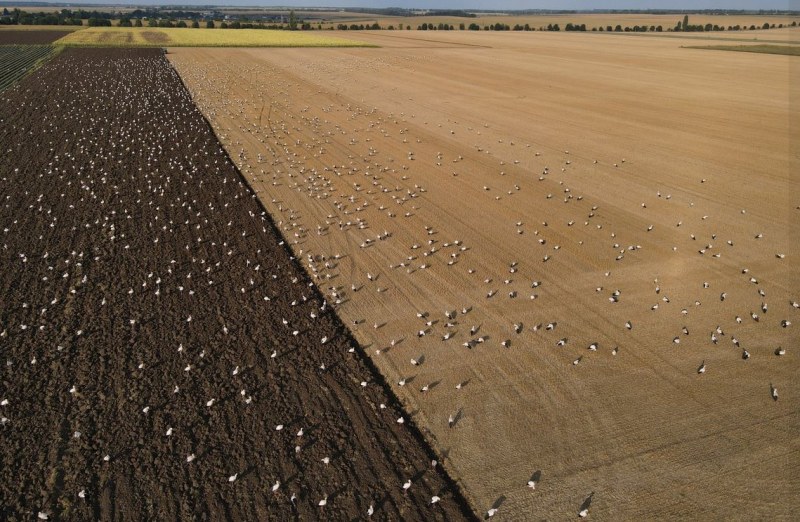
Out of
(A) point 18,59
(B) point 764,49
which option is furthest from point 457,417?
(B) point 764,49

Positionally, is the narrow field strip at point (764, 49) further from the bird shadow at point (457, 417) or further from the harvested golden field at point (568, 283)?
the bird shadow at point (457, 417)

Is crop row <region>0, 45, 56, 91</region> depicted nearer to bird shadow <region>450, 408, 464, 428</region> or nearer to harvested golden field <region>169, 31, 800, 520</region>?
harvested golden field <region>169, 31, 800, 520</region>

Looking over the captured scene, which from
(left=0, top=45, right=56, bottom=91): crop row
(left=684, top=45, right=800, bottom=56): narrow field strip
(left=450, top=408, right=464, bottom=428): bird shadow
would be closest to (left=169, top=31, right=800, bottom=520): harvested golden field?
(left=450, top=408, right=464, bottom=428): bird shadow

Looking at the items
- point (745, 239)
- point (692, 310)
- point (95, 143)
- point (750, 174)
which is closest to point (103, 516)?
point (692, 310)

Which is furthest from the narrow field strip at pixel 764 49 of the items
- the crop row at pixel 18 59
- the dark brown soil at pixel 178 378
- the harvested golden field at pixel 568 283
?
the crop row at pixel 18 59

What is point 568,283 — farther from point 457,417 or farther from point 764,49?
point 764,49

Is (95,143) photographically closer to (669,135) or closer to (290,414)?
(290,414)


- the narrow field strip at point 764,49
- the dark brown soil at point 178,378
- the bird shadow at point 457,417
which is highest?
the narrow field strip at point 764,49
